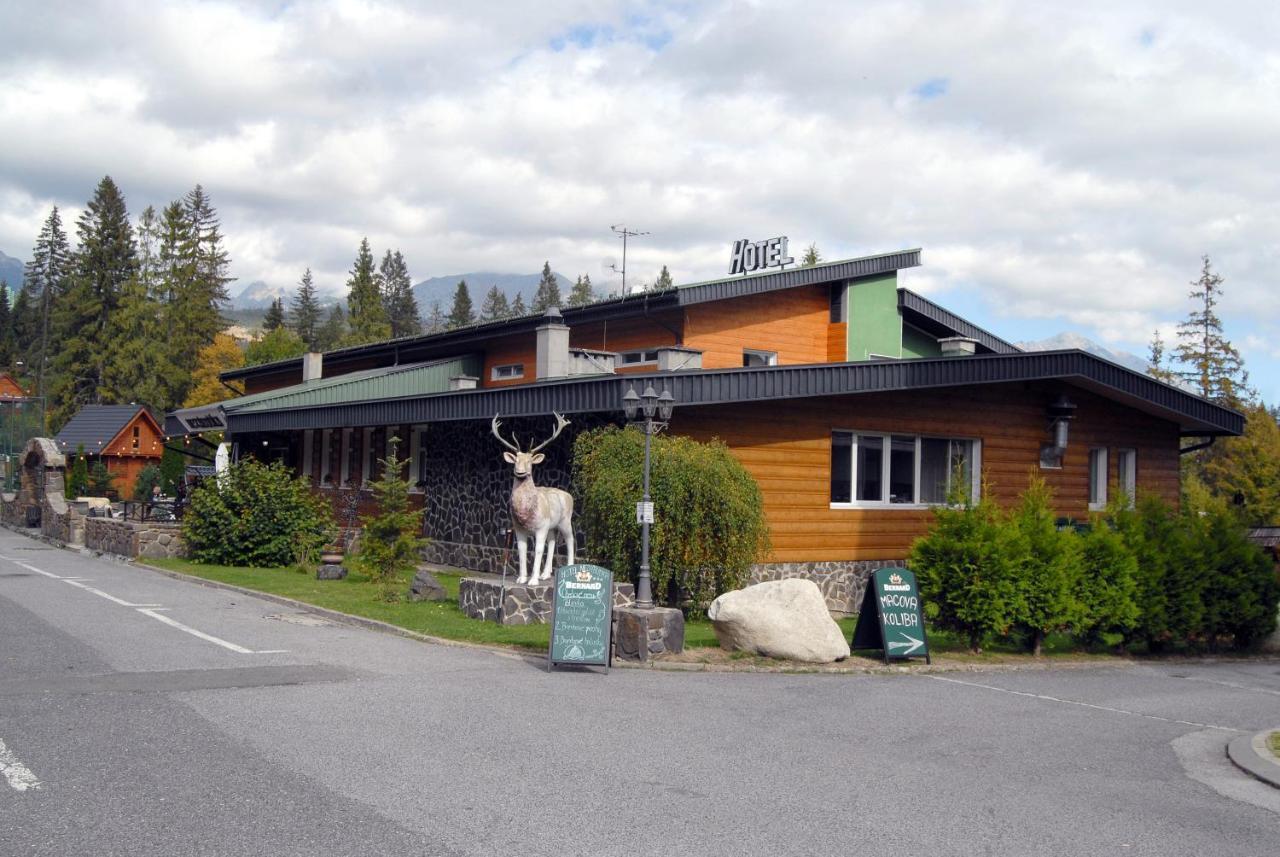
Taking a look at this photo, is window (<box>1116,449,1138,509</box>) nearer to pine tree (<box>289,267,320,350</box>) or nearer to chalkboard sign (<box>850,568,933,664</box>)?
chalkboard sign (<box>850,568,933,664</box>)

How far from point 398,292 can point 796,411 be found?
340 ft

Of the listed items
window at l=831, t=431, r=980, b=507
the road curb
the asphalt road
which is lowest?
the road curb

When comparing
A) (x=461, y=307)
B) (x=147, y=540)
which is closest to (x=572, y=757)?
(x=147, y=540)

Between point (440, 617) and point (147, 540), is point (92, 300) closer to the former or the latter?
point (147, 540)

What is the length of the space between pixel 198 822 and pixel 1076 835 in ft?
16.8

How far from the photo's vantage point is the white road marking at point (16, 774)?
22.6 ft

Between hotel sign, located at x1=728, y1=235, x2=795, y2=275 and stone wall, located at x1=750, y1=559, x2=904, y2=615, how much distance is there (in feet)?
30.3

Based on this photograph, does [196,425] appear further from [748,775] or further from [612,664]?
[748,775]

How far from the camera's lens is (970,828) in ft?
22.8

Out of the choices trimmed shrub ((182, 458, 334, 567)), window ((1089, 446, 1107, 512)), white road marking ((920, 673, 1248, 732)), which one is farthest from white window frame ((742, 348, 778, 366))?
white road marking ((920, 673, 1248, 732))

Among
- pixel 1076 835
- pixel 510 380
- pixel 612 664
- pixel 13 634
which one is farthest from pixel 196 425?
pixel 1076 835

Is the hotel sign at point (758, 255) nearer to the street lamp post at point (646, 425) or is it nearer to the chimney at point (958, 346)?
the chimney at point (958, 346)

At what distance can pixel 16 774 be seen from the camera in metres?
7.14

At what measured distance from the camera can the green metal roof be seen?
94.2 feet
